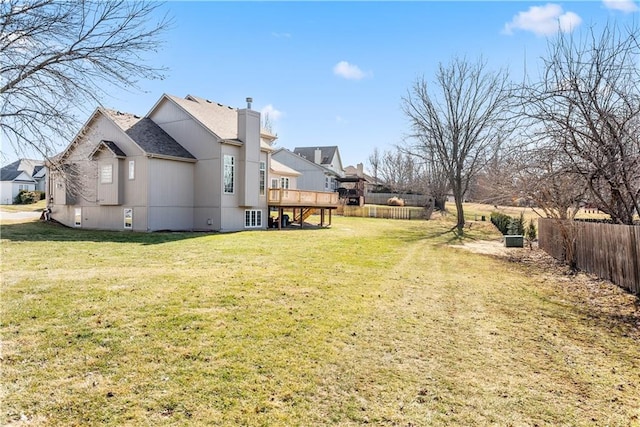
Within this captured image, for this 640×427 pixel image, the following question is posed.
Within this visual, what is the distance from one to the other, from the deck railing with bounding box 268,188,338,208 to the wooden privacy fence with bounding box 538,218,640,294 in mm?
13638

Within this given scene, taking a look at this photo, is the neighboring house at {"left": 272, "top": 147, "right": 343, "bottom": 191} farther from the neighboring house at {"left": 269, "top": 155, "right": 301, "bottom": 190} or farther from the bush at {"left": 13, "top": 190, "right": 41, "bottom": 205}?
the bush at {"left": 13, "top": 190, "right": 41, "bottom": 205}

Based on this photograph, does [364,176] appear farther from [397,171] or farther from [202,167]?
[202,167]

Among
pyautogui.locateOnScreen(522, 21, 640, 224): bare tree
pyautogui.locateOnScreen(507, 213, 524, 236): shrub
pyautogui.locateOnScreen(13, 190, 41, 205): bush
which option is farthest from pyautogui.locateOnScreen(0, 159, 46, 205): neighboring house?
pyautogui.locateOnScreen(522, 21, 640, 224): bare tree

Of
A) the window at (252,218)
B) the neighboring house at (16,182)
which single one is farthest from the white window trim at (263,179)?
the neighboring house at (16,182)

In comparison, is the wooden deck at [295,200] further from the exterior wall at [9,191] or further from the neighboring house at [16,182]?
the exterior wall at [9,191]

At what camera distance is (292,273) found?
940cm

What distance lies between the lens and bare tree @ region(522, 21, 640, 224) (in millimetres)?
9031

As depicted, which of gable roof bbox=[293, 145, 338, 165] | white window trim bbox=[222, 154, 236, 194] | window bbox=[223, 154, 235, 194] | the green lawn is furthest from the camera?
gable roof bbox=[293, 145, 338, 165]

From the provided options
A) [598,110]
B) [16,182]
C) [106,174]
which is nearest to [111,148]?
[106,174]

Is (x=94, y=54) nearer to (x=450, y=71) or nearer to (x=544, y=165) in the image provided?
(x=544, y=165)

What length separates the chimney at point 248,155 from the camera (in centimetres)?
2042

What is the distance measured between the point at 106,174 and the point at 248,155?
7.41m

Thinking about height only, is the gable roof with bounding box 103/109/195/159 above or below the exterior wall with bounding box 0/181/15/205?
above

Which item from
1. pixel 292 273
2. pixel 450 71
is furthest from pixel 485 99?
pixel 292 273
